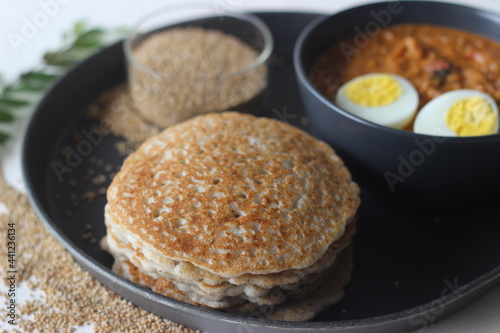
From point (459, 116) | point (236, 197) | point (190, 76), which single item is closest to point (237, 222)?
point (236, 197)

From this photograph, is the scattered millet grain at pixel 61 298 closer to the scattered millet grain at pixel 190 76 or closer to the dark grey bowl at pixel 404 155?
the scattered millet grain at pixel 190 76

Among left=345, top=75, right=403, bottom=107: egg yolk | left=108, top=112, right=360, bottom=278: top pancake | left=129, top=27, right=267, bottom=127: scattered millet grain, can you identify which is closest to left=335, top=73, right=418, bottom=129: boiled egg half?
left=345, top=75, right=403, bottom=107: egg yolk

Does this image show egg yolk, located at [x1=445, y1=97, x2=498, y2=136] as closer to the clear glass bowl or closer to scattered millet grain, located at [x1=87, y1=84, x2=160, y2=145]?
the clear glass bowl

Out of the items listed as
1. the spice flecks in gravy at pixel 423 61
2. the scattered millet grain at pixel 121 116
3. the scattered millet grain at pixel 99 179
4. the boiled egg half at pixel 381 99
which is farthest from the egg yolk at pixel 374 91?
the scattered millet grain at pixel 99 179

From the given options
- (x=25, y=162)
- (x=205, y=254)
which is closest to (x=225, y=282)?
(x=205, y=254)

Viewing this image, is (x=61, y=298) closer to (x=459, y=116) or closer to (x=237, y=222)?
(x=237, y=222)

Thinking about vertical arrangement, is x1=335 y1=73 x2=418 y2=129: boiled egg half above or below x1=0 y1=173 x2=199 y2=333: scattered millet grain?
above
